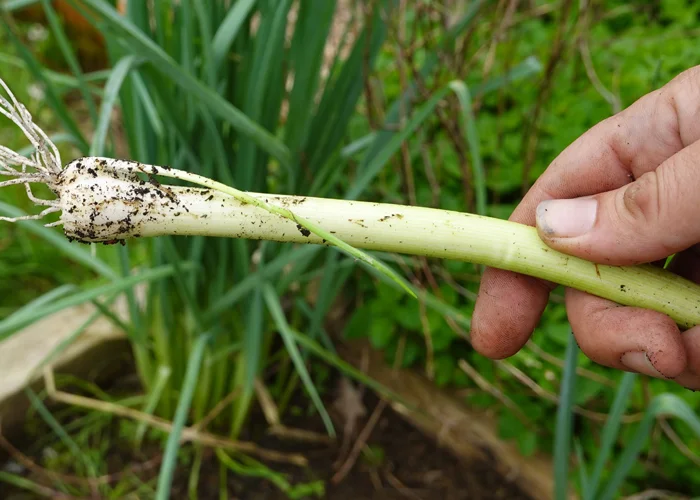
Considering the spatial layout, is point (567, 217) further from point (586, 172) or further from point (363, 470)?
point (363, 470)

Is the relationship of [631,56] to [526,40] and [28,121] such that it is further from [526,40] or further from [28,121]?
[28,121]

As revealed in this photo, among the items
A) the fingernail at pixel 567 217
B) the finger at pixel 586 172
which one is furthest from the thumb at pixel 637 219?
the finger at pixel 586 172

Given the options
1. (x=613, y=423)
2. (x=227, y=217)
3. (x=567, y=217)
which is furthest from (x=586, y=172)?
(x=227, y=217)

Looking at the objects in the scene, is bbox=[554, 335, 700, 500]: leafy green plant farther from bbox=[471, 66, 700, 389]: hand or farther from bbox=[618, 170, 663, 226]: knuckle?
bbox=[618, 170, 663, 226]: knuckle

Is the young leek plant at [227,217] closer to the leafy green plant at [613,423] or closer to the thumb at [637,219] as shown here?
the thumb at [637,219]

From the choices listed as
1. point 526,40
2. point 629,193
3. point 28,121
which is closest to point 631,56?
point 526,40

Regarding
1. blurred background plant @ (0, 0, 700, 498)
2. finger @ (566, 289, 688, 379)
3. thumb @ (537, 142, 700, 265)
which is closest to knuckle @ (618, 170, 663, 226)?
thumb @ (537, 142, 700, 265)
